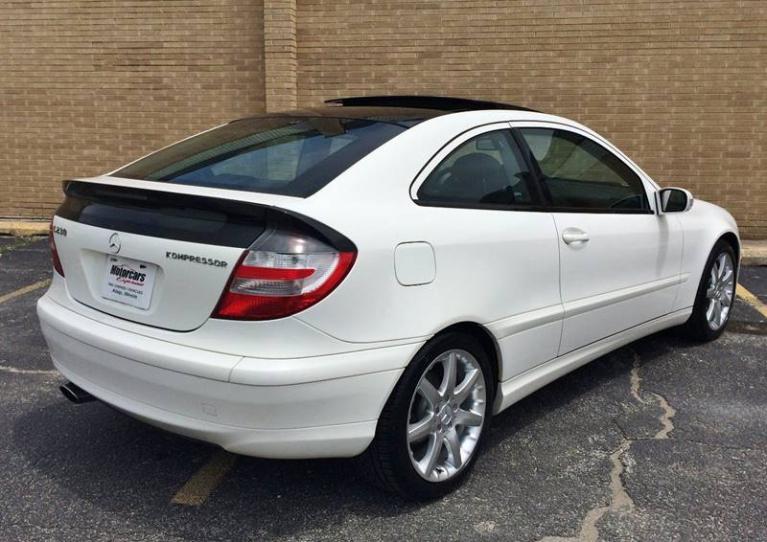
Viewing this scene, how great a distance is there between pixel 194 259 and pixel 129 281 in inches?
14.1

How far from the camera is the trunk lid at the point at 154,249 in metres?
2.41

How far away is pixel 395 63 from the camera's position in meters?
8.89

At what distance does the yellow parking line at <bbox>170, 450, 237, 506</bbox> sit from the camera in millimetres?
2855

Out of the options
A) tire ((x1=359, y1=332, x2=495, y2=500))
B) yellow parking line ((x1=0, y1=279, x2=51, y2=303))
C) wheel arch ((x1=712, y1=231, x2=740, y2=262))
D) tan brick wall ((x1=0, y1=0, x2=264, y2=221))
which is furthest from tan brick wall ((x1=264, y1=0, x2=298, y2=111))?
tire ((x1=359, y1=332, x2=495, y2=500))

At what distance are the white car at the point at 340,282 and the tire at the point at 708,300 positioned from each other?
145 centimetres

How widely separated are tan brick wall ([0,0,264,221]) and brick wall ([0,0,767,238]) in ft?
0.06

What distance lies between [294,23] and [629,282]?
642cm

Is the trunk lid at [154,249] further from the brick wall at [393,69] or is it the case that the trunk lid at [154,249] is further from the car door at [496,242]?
the brick wall at [393,69]

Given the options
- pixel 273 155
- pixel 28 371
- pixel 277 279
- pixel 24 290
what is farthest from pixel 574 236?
pixel 24 290

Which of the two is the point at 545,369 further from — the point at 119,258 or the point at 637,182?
the point at 119,258

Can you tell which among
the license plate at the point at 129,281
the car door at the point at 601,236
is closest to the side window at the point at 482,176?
the car door at the point at 601,236

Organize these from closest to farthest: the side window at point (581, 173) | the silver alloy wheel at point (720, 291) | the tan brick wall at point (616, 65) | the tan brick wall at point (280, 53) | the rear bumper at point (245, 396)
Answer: the rear bumper at point (245, 396), the side window at point (581, 173), the silver alloy wheel at point (720, 291), the tan brick wall at point (616, 65), the tan brick wall at point (280, 53)

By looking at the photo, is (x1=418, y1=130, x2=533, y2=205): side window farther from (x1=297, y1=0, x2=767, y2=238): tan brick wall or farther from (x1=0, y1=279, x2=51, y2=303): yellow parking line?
(x1=297, y1=0, x2=767, y2=238): tan brick wall

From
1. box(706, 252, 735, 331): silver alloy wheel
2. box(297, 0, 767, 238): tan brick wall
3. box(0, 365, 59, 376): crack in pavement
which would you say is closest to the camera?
box(0, 365, 59, 376): crack in pavement
